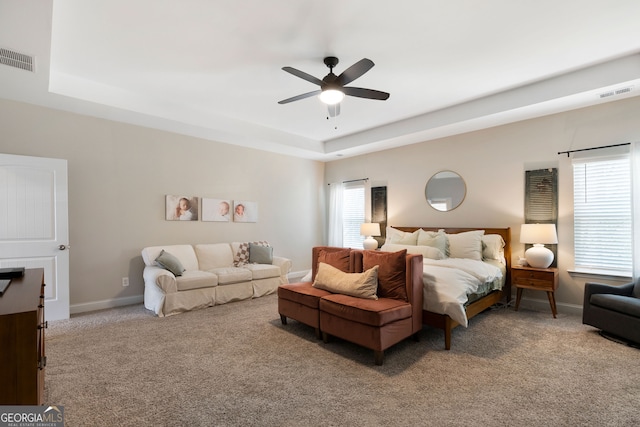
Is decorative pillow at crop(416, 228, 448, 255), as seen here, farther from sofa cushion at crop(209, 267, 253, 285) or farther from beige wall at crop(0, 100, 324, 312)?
beige wall at crop(0, 100, 324, 312)

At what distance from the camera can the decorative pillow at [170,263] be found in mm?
4281

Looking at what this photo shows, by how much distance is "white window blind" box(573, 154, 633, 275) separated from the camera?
12.6ft

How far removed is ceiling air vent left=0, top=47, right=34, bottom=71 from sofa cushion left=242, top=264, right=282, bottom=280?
140 inches

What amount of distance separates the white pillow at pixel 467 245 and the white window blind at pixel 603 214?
1.20 metres

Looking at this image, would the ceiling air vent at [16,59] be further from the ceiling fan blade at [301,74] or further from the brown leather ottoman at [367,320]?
the brown leather ottoman at [367,320]

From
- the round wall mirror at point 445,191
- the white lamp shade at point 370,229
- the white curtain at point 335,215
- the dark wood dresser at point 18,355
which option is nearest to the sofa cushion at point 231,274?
the white lamp shade at point 370,229

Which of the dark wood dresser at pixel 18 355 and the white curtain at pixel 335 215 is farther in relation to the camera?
the white curtain at pixel 335 215

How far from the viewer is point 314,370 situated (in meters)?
2.60

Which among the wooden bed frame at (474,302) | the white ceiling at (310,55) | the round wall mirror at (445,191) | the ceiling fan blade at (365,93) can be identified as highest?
the white ceiling at (310,55)

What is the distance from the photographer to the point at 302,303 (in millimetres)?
3369

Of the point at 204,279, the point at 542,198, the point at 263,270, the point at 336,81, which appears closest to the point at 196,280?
the point at 204,279

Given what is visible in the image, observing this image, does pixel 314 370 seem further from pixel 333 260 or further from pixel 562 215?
pixel 562 215

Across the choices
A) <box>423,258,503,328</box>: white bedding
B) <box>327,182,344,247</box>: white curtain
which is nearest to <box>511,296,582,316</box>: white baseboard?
<box>423,258,503,328</box>: white bedding

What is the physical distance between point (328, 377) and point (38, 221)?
391 cm
